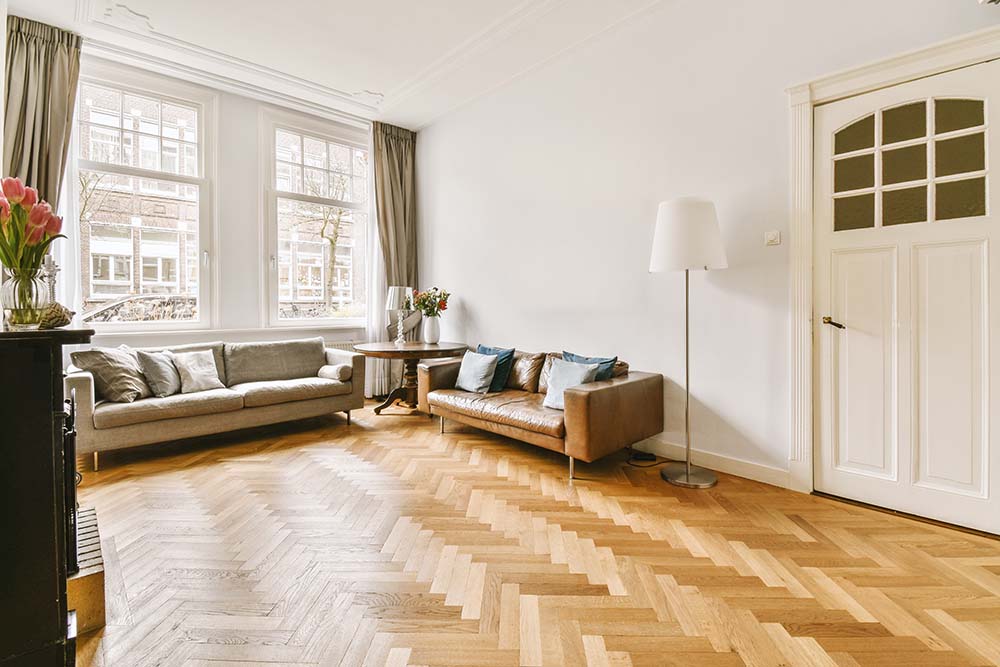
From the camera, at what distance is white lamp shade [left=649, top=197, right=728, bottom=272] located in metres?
2.86

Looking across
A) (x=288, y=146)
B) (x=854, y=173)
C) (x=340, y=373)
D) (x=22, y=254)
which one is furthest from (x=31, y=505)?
(x=288, y=146)

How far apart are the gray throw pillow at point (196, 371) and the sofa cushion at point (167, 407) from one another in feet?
0.30

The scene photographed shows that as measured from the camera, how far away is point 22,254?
55.1 inches

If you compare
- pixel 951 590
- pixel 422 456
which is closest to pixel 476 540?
pixel 422 456

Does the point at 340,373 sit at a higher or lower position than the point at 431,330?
lower

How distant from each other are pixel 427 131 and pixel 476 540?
4.82 m

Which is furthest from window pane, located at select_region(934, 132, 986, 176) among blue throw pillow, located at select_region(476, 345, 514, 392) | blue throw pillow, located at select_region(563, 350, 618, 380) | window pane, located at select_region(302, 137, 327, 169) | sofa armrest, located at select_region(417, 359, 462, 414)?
window pane, located at select_region(302, 137, 327, 169)

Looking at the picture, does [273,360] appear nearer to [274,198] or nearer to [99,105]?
[274,198]

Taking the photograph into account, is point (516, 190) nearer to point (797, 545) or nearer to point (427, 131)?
point (427, 131)

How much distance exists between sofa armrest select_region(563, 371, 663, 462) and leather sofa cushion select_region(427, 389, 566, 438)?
0.16 m

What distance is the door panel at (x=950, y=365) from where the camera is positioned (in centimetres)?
231

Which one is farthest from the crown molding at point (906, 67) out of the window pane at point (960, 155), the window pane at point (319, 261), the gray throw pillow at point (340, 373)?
the window pane at point (319, 261)

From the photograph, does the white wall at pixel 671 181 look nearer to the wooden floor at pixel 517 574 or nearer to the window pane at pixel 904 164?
the window pane at pixel 904 164

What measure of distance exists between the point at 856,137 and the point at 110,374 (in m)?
4.92
